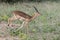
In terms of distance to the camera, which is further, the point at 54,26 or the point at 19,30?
the point at 54,26

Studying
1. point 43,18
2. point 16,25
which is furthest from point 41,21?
point 16,25

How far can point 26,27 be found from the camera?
930 centimetres

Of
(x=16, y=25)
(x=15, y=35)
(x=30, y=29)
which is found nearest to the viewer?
(x=15, y=35)

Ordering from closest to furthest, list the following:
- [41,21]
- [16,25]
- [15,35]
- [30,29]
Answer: [15,35] < [30,29] < [16,25] < [41,21]

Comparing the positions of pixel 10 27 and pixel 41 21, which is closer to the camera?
pixel 10 27

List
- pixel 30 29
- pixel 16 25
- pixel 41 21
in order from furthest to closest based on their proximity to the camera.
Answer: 1. pixel 41 21
2. pixel 16 25
3. pixel 30 29

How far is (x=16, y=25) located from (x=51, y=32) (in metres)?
1.54

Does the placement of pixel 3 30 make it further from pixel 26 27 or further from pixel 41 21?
pixel 41 21

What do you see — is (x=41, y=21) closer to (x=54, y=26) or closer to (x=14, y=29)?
(x=54, y=26)

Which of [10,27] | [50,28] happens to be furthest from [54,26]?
[10,27]

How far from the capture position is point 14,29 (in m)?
9.24

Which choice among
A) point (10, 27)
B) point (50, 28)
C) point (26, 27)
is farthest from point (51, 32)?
point (10, 27)

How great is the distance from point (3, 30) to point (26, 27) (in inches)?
32.1

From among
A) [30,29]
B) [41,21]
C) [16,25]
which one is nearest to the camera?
[30,29]
